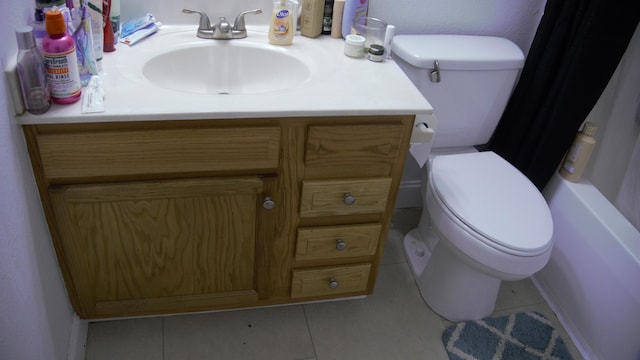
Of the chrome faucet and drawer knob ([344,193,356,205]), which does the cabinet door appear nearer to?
drawer knob ([344,193,356,205])

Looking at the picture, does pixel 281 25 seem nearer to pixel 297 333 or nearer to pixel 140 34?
pixel 140 34

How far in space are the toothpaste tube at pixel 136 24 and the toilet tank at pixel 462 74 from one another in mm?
742

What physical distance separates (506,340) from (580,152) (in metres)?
0.66

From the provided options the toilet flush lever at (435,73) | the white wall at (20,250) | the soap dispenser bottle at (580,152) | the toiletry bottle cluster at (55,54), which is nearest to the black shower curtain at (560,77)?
the soap dispenser bottle at (580,152)

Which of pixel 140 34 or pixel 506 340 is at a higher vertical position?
pixel 140 34

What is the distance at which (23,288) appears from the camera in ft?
3.25

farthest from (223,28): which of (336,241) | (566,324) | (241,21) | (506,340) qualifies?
(566,324)

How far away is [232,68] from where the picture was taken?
1411 mm

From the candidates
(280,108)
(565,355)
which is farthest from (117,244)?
(565,355)

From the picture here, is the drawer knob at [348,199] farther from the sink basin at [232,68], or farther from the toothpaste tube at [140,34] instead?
the toothpaste tube at [140,34]

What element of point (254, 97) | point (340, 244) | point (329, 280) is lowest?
point (329, 280)

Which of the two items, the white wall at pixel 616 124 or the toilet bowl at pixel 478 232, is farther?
the white wall at pixel 616 124

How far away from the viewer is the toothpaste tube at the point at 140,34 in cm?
131

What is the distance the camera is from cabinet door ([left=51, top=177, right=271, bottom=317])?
116 cm
